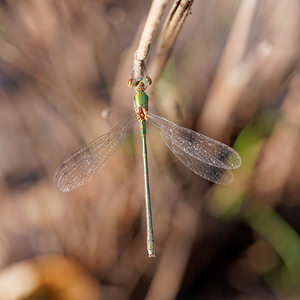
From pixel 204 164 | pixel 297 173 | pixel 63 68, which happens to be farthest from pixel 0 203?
pixel 297 173

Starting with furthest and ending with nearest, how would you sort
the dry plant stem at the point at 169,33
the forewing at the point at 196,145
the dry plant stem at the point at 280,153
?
the dry plant stem at the point at 280,153, the forewing at the point at 196,145, the dry plant stem at the point at 169,33

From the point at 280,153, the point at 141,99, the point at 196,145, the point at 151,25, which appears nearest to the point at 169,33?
the point at 151,25

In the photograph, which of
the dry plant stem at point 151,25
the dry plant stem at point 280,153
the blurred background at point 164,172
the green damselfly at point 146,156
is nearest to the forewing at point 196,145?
the green damselfly at point 146,156

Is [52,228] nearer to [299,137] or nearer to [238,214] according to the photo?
[238,214]

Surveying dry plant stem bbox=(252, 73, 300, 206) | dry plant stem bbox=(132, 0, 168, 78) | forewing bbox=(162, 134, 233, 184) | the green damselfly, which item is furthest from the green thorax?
dry plant stem bbox=(252, 73, 300, 206)

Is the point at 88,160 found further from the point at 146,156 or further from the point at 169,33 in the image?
the point at 169,33

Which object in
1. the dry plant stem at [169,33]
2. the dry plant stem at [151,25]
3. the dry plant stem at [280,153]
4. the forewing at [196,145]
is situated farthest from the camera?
the dry plant stem at [280,153]

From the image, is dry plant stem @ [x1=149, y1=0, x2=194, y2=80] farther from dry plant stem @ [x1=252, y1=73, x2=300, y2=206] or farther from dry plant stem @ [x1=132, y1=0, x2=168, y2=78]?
dry plant stem @ [x1=252, y1=73, x2=300, y2=206]

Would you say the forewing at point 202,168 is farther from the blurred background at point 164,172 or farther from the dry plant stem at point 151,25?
the dry plant stem at point 151,25
